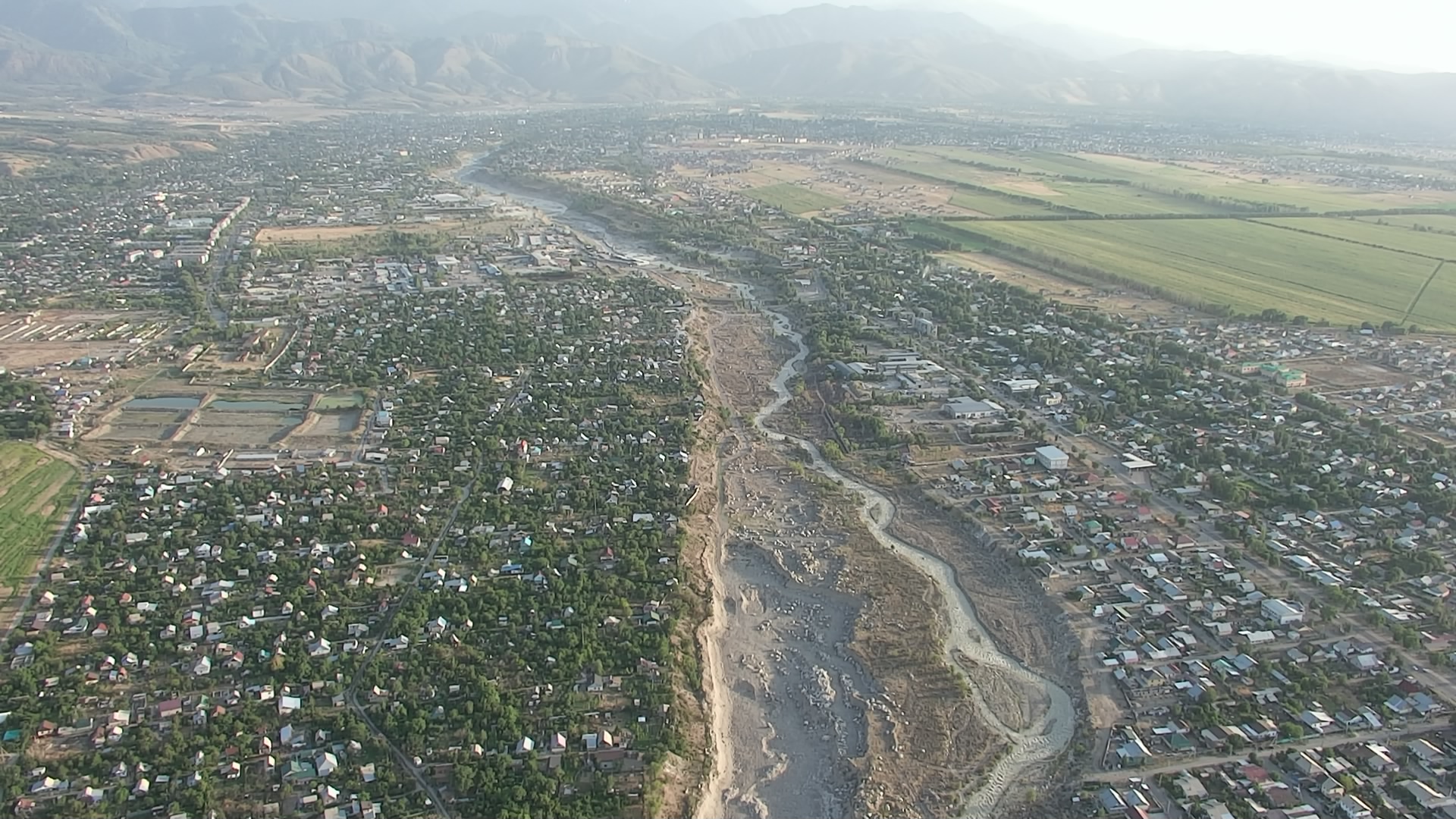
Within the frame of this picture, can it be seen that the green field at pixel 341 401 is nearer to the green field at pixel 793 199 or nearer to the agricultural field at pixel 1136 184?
the green field at pixel 793 199

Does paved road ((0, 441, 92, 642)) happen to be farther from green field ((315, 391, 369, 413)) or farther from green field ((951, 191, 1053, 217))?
green field ((951, 191, 1053, 217))

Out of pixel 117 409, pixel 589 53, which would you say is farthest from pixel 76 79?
pixel 117 409

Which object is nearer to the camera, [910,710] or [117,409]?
[910,710]

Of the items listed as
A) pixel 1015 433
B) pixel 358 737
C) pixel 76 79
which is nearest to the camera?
pixel 358 737

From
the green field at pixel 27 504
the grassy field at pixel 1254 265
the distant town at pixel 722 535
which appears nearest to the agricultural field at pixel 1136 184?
the grassy field at pixel 1254 265

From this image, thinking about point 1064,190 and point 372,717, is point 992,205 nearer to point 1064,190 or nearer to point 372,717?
point 1064,190

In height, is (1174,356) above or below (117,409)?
above

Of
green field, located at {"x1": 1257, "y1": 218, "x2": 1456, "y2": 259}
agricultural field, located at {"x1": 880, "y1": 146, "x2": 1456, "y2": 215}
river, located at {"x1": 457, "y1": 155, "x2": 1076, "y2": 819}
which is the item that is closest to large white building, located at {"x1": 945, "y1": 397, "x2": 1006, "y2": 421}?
river, located at {"x1": 457, "y1": 155, "x2": 1076, "y2": 819}

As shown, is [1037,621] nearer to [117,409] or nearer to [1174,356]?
[1174,356]
